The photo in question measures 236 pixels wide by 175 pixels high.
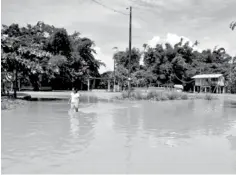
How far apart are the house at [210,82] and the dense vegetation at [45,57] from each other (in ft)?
69.5

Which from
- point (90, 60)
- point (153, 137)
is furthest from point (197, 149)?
point (90, 60)

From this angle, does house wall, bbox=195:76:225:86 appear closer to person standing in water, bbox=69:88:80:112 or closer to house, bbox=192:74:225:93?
house, bbox=192:74:225:93

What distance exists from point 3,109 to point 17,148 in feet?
36.0

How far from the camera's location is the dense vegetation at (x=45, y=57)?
2319 centimetres

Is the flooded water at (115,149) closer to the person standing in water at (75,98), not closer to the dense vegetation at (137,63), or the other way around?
the person standing in water at (75,98)

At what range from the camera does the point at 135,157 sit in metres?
7.04

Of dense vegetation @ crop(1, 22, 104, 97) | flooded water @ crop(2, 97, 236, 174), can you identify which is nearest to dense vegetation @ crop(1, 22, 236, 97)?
dense vegetation @ crop(1, 22, 104, 97)

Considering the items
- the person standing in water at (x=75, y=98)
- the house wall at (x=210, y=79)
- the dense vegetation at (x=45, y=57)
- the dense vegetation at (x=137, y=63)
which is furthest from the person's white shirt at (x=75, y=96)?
the house wall at (x=210, y=79)

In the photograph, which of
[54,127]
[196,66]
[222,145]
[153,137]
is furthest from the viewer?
[196,66]

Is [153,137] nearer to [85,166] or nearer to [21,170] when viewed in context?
[85,166]

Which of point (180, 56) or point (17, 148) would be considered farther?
point (180, 56)

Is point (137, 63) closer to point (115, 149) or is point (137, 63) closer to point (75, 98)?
point (75, 98)

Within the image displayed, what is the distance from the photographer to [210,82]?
61.1m

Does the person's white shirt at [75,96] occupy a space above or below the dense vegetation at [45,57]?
below
